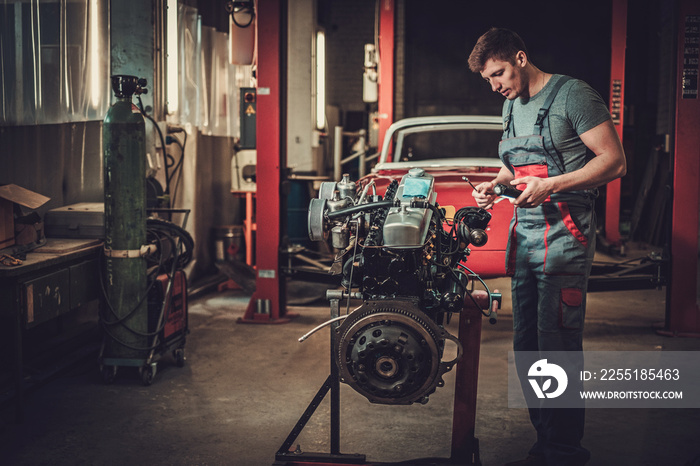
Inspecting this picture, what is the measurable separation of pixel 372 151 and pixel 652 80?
5.10 meters

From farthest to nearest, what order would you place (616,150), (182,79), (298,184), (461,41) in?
1. (461,41)
2. (298,184)
3. (182,79)
4. (616,150)

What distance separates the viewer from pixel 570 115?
9.31ft

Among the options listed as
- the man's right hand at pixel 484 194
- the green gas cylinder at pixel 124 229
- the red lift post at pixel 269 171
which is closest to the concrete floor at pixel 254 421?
the green gas cylinder at pixel 124 229

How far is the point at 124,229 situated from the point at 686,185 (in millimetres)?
4230

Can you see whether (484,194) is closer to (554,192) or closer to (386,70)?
(554,192)

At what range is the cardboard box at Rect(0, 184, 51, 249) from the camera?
3.93m

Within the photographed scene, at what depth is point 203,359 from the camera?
5.04 m

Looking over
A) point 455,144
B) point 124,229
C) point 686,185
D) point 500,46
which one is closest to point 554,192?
point 500,46

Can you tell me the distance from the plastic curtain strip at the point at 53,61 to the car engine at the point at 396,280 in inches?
103

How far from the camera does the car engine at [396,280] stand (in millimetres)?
2488

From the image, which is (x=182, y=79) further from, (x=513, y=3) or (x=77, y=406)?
(x=513, y=3)

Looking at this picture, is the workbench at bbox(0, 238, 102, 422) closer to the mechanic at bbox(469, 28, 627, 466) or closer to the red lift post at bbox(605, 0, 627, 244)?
the mechanic at bbox(469, 28, 627, 466)

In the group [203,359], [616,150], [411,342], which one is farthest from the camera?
[203,359]

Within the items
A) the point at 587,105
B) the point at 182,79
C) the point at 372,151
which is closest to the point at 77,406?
the point at 587,105
